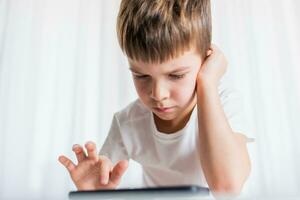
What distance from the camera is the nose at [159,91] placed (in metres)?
0.60

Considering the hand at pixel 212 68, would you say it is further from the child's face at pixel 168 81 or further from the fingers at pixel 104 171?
the fingers at pixel 104 171

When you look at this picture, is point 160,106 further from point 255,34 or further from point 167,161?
point 255,34

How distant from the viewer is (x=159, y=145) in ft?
2.35

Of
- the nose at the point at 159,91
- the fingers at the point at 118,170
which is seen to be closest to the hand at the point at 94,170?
the fingers at the point at 118,170

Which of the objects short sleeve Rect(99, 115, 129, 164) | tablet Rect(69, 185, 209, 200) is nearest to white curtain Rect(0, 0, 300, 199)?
short sleeve Rect(99, 115, 129, 164)

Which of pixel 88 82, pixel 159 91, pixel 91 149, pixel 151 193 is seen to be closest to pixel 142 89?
pixel 159 91

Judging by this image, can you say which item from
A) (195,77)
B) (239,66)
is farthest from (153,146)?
(239,66)

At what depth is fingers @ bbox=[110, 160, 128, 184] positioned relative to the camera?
519 millimetres

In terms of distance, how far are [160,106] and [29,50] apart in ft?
1.78

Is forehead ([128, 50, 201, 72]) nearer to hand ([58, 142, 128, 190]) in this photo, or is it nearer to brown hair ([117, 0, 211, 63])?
brown hair ([117, 0, 211, 63])

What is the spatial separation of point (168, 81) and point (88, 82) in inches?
16.8

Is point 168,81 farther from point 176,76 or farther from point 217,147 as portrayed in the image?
point 217,147

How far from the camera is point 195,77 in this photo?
0.64 metres

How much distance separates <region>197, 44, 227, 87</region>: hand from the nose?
7 cm
